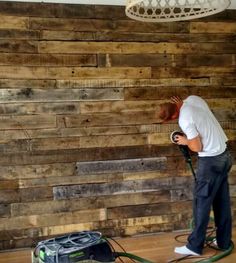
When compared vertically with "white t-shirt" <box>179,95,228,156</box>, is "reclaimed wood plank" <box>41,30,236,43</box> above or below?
above

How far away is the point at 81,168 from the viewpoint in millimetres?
4074

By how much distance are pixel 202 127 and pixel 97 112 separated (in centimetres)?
109

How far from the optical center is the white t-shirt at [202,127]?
136 inches

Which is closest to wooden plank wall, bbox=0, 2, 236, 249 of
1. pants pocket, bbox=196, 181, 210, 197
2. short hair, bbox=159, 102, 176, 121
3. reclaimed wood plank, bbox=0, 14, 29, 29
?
reclaimed wood plank, bbox=0, 14, 29, 29

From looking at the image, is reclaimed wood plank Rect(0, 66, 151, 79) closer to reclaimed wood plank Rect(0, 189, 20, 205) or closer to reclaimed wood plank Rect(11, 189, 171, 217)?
reclaimed wood plank Rect(0, 189, 20, 205)

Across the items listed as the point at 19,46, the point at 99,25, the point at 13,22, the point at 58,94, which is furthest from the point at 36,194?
the point at 99,25

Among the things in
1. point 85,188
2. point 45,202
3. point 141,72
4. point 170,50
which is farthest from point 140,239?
point 170,50

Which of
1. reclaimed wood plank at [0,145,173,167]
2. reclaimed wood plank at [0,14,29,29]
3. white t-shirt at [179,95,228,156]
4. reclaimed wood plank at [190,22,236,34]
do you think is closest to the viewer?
white t-shirt at [179,95,228,156]

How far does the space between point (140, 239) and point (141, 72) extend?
5.43ft

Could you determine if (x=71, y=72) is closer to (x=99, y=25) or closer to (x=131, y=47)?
(x=99, y=25)

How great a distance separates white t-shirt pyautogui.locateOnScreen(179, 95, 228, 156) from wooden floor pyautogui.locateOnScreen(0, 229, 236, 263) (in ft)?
3.03

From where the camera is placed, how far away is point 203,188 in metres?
3.53

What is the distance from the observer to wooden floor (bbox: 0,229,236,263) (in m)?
3.61

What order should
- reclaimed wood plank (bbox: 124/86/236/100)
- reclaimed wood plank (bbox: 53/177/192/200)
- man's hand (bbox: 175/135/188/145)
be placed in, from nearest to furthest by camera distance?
man's hand (bbox: 175/135/188/145), reclaimed wood plank (bbox: 53/177/192/200), reclaimed wood plank (bbox: 124/86/236/100)
